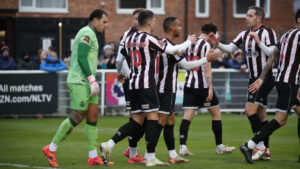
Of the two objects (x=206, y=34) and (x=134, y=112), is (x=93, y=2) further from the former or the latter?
(x=134, y=112)

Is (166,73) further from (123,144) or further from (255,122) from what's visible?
(123,144)

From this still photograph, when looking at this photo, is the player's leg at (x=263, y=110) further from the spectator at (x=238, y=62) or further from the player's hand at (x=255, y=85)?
the spectator at (x=238, y=62)

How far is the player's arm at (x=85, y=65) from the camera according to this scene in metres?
9.24

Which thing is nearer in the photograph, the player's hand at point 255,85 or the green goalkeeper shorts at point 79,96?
the green goalkeeper shorts at point 79,96

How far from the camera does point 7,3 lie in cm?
2769

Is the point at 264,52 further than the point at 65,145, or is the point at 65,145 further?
the point at 65,145

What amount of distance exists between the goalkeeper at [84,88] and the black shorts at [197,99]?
8.68 feet

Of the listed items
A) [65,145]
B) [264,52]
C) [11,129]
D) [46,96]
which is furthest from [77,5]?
[264,52]

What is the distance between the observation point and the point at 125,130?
9586 mm

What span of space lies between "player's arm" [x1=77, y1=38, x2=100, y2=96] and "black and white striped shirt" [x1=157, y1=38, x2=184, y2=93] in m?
1.13

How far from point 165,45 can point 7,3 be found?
19.7 m

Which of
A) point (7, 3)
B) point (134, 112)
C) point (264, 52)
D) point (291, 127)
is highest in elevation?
point (7, 3)

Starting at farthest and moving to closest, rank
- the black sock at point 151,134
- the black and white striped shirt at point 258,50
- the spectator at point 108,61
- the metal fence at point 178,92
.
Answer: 1. the spectator at point 108,61
2. the metal fence at point 178,92
3. the black and white striped shirt at point 258,50
4. the black sock at point 151,134

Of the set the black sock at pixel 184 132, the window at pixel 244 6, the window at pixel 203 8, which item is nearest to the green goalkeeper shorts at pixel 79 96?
the black sock at pixel 184 132
